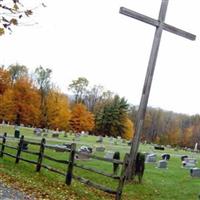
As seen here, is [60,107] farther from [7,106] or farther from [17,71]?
[17,71]

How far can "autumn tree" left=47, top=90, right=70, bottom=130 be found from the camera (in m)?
74.6

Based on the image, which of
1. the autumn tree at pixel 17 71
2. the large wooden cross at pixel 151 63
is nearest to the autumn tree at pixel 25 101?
the autumn tree at pixel 17 71

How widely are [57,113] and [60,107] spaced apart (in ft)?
3.93

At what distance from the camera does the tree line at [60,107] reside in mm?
69562

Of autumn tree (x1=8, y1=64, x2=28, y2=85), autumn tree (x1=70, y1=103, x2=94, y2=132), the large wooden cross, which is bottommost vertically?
autumn tree (x1=70, y1=103, x2=94, y2=132)

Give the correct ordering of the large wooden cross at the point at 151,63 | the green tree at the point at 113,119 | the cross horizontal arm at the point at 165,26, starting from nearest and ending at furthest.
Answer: the cross horizontal arm at the point at 165,26, the large wooden cross at the point at 151,63, the green tree at the point at 113,119

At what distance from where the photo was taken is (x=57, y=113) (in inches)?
2936

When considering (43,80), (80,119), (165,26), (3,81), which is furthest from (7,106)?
(165,26)

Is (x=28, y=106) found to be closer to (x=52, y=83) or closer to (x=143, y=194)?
(x=52, y=83)

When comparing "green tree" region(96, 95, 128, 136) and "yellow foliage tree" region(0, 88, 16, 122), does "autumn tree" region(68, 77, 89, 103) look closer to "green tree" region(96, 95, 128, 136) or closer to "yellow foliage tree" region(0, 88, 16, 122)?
"green tree" region(96, 95, 128, 136)

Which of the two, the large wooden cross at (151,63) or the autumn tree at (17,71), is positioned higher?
the autumn tree at (17,71)

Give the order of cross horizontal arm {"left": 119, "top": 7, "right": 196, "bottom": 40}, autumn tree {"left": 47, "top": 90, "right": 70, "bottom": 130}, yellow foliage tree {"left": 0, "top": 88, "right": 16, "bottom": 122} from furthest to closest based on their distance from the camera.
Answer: autumn tree {"left": 47, "top": 90, "right": 70, "bottom": 130}, yellow foliage tree {"left": 0, "top": 88, "right": 16, "bottom": 122}, cross horizontal arm {"left": 119, "top": 7, "right": 196, "bottom": 40}

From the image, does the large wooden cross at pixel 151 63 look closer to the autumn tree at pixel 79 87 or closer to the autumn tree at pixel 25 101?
the autumn tree at pixel 25 101

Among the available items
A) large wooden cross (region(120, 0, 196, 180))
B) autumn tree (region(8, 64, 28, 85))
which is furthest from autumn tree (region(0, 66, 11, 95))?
large wooden cross (region(120, 0, 196, 180))
